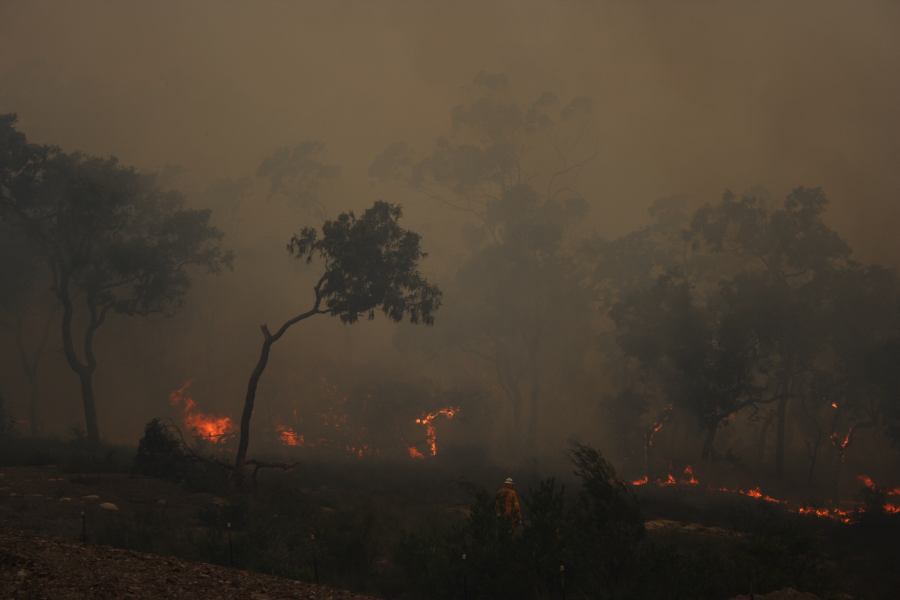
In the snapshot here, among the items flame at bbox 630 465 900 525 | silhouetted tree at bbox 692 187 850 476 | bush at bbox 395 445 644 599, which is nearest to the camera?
bush at bbox 395 445 644 599

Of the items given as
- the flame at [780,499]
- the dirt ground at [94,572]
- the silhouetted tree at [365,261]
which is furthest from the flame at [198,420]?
the dirt ground at [94,572]

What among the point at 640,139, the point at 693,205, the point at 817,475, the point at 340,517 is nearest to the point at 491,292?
the point at 817,475

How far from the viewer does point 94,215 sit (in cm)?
3250

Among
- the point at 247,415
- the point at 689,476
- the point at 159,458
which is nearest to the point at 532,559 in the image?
the point at 159,458

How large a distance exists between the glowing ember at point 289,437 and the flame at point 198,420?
3.45 metres

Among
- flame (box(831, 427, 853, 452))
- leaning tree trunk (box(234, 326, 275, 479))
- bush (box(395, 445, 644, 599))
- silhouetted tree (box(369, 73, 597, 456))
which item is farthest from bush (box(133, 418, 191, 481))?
flame (box(831, 427, 853, 452))

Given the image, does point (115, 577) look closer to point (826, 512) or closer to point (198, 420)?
point (826, 512)

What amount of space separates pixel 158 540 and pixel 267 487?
8.70 m

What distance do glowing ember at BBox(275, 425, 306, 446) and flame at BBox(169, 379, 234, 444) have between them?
3451mm

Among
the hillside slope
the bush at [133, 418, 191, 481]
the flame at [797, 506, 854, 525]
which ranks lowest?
the flame at [797, 506, 854, 525]

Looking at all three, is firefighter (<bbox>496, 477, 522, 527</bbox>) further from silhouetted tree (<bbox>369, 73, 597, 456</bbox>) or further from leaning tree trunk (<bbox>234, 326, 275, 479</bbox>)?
silhouetted tree (<bbox>369, 73, 597, 456</bbox>)

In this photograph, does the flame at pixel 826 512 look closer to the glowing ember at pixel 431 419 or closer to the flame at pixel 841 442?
the flame at pixel 841 442

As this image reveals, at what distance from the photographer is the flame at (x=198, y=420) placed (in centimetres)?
5019

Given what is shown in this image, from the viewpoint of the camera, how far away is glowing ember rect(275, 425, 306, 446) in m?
50.3
